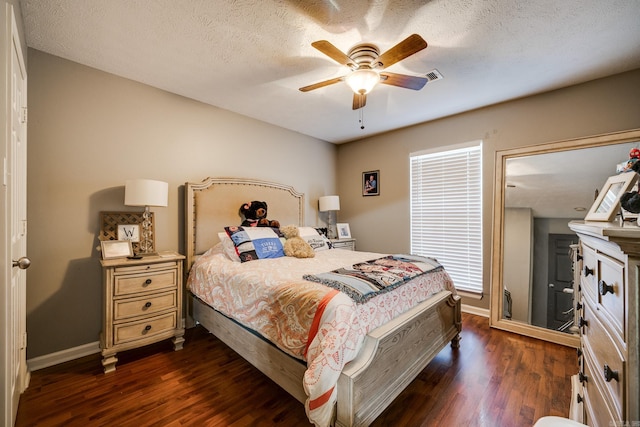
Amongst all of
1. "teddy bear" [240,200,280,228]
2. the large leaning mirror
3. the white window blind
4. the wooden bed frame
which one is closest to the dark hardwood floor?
the wooden bed frame

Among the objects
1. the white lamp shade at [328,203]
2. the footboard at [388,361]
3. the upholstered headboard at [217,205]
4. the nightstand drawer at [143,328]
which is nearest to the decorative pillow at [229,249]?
the upholstered headboard at [217,205]

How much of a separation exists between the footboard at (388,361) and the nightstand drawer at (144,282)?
179 centimetres

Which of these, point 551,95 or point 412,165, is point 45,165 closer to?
point 412,165

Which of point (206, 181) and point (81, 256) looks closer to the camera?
point (81, 256)

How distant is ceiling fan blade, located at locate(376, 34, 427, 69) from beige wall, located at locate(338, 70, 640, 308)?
114 cm

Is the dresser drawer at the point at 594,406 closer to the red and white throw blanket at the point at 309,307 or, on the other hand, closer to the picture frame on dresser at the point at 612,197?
the picture frame on dresser at the point at 612,197

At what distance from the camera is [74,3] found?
5.45 feet

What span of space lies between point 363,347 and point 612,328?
40.2 inches

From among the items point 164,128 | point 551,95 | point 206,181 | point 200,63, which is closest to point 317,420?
point 206,181

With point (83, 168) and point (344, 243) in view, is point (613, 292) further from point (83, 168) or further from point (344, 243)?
point (83, 168)

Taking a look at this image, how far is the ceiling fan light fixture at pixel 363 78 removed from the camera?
6.32ft

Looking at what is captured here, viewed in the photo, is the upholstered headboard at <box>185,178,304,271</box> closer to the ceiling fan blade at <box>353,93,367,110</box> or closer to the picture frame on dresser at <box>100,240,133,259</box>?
the picture frame on dresser at <box>100,240,133,259</box>

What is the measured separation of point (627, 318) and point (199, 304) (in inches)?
113

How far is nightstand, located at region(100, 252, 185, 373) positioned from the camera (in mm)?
2055
